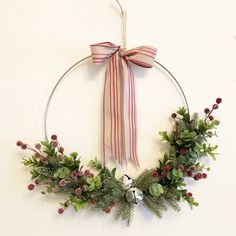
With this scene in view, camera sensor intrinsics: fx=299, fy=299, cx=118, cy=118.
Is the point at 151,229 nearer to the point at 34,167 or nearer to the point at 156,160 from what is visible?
the point at 156,160

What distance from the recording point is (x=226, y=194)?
931mm

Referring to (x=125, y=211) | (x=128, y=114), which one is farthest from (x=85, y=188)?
(x=128, y=114)

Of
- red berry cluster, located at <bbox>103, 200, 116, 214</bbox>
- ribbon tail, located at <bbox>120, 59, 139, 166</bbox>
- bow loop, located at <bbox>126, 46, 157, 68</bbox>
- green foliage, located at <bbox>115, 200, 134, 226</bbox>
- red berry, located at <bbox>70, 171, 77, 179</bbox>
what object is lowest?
green foliage, located at <bbox>115, 200, 134, 226</bbox>

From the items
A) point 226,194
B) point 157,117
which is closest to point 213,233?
point 226,194

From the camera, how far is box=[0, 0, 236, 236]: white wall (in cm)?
86

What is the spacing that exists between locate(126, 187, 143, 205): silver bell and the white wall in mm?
79

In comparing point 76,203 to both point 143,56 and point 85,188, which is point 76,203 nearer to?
point 85,188

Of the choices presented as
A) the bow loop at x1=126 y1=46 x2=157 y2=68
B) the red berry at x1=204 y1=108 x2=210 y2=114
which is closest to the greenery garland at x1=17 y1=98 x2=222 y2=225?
the red berry at x1=204 y1=108 x2=210 y2=114

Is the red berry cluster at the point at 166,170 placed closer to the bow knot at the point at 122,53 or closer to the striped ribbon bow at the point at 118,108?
the striped ribbon bow at the point at 118,108

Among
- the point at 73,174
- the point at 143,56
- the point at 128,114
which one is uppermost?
the point at 143,56

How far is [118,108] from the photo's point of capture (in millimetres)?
852

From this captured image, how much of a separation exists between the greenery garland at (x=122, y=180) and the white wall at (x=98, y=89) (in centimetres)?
5

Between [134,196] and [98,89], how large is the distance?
0.32m

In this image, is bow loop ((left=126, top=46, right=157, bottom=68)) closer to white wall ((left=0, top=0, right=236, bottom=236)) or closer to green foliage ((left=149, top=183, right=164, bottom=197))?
white wall ((left=0, top=0, right=236, bottom=236))
